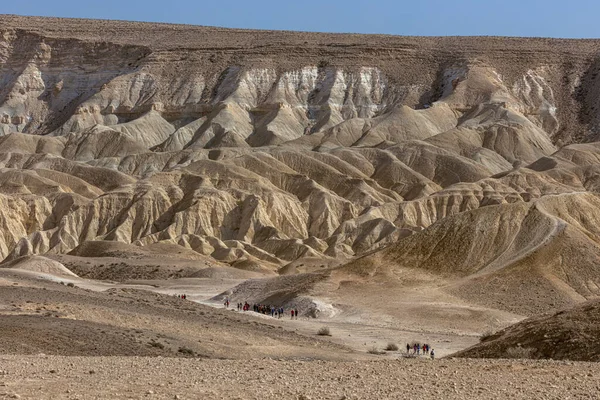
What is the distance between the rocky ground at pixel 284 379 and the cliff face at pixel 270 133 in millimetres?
64521

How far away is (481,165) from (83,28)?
238 feet

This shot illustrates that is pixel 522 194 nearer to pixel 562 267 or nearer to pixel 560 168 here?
pixel 560 168

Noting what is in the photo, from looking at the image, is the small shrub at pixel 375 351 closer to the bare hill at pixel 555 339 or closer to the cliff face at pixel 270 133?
the bare hill at pixel 555 339

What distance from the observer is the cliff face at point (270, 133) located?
102 metres

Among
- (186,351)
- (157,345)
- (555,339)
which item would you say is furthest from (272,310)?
(555,339)

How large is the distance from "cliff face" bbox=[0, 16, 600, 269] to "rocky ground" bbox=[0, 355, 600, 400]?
64.5m

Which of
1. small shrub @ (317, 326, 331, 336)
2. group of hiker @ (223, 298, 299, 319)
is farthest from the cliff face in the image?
small shrub @ (317, 326, 331, 336)

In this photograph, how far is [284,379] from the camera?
1966cm

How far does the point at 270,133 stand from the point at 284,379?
11754 cm

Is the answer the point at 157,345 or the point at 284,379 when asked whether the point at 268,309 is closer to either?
the point at 157,345

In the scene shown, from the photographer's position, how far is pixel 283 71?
151250mm

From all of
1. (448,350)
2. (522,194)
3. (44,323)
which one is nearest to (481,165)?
(522,194)

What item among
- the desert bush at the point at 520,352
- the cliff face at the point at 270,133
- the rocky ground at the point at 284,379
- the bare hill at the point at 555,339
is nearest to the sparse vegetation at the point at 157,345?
the rocky ground at the point at 284,379

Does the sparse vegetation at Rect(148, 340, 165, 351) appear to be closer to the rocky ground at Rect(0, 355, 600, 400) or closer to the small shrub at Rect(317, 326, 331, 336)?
the rocky ground at Rect(0, 355, 600, 400)
